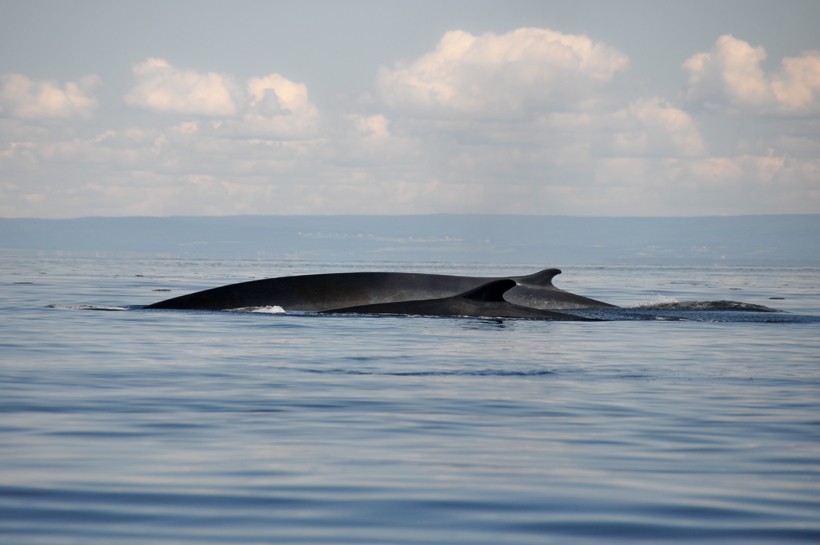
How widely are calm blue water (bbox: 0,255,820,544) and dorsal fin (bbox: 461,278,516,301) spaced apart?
195 cm

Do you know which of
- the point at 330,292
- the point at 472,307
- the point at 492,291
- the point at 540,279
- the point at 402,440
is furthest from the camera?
the point at 540,279

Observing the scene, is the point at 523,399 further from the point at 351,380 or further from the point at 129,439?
the point at 129,439

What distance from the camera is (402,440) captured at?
9.47 metres

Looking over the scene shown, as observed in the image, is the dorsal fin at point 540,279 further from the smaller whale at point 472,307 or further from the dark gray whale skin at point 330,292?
the smaller whale at point 472,307

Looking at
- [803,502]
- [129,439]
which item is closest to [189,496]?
[129,439]

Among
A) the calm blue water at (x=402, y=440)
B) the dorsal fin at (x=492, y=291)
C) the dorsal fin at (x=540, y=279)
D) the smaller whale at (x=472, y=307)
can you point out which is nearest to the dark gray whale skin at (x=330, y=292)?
the smaller whale at (x=472, y=307)

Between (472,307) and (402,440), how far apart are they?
12010 millimetres

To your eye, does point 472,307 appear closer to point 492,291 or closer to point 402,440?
point 492,291

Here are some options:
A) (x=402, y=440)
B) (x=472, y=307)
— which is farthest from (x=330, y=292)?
(x=402, y=440)

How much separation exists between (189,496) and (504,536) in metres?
1.75

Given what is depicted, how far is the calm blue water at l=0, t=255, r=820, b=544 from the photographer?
6.70 meters

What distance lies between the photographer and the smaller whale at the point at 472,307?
21.0m

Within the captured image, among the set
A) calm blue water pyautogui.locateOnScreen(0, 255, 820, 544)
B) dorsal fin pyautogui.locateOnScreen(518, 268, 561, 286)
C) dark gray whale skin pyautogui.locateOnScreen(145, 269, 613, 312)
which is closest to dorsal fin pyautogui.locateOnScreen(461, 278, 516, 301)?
dark gray whale skin pyautogui.locateOnScreen(145, 269, 613, 312)

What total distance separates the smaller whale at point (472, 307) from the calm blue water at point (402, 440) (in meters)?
2.52
